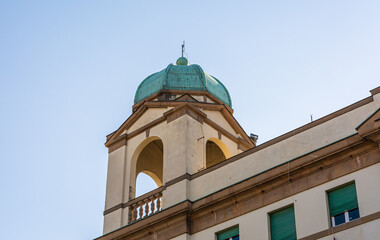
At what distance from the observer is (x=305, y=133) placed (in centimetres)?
2969

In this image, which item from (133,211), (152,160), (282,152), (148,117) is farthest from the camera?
(152,160)

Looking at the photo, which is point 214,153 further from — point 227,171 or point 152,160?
point 227,171

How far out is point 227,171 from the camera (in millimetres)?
31516

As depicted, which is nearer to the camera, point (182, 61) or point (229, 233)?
point (229, 233)

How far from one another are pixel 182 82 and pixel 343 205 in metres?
13.0

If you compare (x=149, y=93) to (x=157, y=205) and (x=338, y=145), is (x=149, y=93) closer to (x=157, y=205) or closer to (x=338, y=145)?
(x=157, y=205)

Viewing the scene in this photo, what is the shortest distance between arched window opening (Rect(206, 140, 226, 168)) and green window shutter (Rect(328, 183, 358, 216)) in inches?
452

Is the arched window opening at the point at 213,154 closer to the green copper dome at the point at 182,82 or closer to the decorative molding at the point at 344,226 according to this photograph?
the green copper dome at the point at 182,82

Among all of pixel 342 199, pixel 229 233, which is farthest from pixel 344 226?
pixel 229 233

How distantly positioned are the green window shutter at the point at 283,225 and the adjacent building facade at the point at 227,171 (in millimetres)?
38

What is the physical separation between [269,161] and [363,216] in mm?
5406

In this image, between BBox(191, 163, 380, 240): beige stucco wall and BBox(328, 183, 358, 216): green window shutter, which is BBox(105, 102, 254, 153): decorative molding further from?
BBox(328, 183, 358, 216): green window shutter

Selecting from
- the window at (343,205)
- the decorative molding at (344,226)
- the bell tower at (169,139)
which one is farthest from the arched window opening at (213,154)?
the decorative molding at (344,226)

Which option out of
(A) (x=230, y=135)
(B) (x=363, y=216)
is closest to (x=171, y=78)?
(A) (x=230, y=135)
